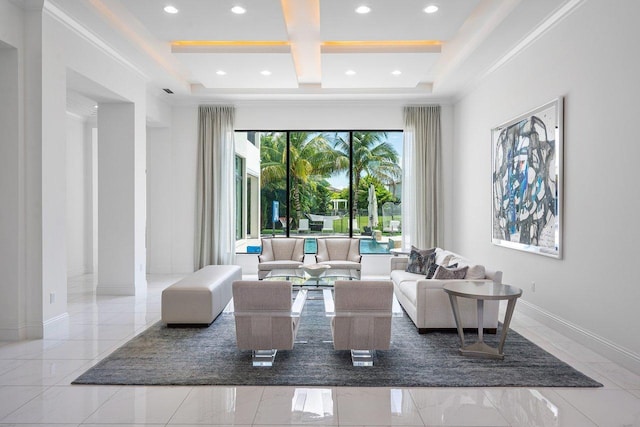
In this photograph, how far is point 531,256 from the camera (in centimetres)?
572

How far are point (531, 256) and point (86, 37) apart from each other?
625cm

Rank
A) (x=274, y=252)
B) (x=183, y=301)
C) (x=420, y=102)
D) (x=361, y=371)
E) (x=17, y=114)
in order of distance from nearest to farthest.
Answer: (x=361, y=371) → (x=17, y=114) → (x=183, y=301) → (x=274, y=252) → (x=420, y=102)

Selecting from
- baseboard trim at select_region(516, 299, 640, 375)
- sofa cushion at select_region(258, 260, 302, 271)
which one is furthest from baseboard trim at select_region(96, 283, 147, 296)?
baseboard trim at select_region(516, 299, 640, 375)

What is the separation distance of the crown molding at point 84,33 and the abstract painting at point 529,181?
5600 mm

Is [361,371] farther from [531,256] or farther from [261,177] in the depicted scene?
[261,177]

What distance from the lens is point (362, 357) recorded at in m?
4.13

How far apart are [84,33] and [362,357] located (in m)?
5.08

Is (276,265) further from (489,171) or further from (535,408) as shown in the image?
(535,408)

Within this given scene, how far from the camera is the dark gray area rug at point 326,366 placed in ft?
12.0

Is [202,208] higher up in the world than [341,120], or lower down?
lower down

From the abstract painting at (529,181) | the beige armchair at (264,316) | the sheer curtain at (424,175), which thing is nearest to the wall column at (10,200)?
the beige armchair at (264,316)

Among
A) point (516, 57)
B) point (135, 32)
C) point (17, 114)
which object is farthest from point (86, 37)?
point (516, 57)

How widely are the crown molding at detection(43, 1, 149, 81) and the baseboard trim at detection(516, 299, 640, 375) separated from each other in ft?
21.4

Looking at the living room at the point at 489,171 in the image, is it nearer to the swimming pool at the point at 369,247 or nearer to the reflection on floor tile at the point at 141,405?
the reflection on floor tile at the point at 141,405
